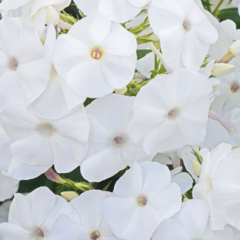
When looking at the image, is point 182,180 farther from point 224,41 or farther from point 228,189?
point 224,41

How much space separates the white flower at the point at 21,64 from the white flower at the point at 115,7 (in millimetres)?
95

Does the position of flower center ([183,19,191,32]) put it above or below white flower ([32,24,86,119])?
above

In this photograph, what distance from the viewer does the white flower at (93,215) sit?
2.31 ft

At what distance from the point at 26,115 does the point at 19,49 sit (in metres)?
0.10

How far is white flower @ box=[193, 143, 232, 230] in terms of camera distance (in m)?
0.66

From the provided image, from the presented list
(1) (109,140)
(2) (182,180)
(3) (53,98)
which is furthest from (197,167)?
(3) (53,98)

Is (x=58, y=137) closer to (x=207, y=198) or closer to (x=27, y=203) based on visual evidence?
(x=27, y=203)

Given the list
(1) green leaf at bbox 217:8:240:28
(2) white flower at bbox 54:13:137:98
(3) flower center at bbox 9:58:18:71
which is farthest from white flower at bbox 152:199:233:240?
(1) green leaf at bbox 217:8:240:28

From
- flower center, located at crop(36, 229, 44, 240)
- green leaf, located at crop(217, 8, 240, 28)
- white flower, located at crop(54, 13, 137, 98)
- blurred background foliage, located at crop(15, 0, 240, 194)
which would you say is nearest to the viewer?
white flower, located at crop(54, 13, 137, 98)

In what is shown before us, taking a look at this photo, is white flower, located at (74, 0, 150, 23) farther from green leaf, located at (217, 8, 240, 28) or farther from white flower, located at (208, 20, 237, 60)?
green leaf, located at (217, 8, 240, 28)

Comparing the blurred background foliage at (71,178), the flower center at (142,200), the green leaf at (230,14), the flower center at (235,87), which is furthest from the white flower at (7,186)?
the green leaf at (230,14)

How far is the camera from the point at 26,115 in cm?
67

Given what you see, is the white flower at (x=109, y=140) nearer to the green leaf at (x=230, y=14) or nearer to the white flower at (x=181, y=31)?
the white flower at (x=181, y=31)

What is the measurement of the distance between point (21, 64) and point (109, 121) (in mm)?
161
